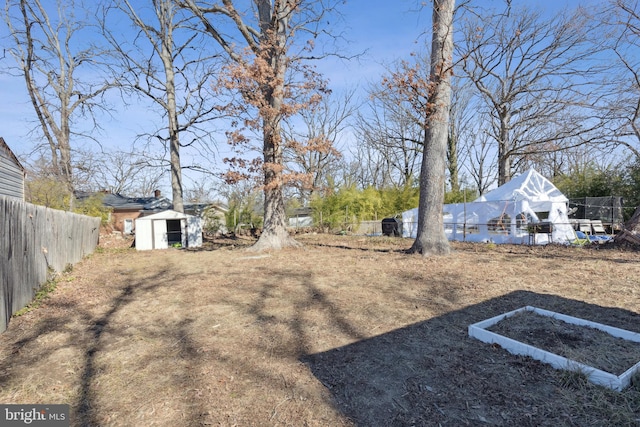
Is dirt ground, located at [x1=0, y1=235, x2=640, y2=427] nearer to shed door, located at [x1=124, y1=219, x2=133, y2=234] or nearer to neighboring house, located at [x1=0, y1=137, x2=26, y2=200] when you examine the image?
neighboring house, located at [x1=0, y1=137, x2=26, y2=200]

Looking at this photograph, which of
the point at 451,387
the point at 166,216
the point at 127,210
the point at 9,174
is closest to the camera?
the point at 451,387

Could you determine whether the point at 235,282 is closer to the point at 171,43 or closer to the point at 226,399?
the point at 226,399

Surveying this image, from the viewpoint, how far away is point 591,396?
219 cm

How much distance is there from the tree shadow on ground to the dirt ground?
12mm

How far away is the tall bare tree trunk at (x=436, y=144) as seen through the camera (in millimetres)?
8148

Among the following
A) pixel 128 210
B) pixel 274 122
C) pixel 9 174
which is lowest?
pixel 128 210

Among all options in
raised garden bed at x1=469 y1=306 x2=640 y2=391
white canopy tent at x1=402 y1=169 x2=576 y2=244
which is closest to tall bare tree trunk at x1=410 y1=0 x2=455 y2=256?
raised garden bed at x1=469 y1=306 x2=640 y2=391

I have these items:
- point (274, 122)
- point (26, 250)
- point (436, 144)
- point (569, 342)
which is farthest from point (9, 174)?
point (569, 342)

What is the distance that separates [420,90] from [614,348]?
6.65 m

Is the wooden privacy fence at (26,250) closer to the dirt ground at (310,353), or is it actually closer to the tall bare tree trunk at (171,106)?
the dirt ground at (310,353)

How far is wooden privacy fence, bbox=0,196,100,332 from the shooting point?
3992 mm

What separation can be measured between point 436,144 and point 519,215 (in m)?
7.38

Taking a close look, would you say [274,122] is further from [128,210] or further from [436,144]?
[128,210]

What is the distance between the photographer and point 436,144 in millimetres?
8320
